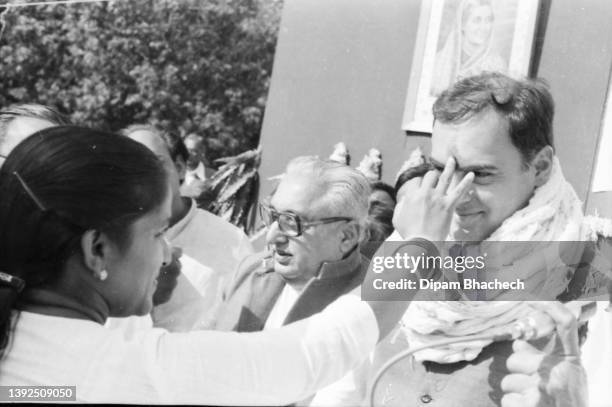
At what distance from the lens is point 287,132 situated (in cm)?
165

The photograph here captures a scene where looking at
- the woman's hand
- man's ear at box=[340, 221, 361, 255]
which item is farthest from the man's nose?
the woman's hand

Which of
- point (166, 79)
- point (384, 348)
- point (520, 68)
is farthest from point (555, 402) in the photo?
point (166, 79)

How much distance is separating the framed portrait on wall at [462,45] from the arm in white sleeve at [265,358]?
40 cm

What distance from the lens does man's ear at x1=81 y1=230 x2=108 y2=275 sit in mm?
1259

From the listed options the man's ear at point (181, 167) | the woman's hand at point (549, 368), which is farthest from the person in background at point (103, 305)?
the man's ear at point (181, 167)

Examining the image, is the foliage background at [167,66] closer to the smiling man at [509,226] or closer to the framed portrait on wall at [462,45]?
the framed portrait on wall at [462,45]

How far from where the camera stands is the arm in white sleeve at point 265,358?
49.7 inches

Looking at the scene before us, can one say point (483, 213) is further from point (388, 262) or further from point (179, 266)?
point (179, 266)

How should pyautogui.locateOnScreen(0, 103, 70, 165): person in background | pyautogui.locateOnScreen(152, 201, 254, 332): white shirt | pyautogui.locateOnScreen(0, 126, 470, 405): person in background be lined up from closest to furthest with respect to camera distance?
pyautogui.locateOnScreen(0, 126, 470, 405): person in background, pyautogui.locateOnScreen(152, 201, 254, 332): white shirt, pyautogui.locateOnScreen(0, 103, 70, 165): person in background

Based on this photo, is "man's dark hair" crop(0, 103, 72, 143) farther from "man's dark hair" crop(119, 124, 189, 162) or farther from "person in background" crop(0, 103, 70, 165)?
"man's dark hair" crop(119, 124, 189, 162)

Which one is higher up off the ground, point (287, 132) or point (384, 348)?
point (287, 132)

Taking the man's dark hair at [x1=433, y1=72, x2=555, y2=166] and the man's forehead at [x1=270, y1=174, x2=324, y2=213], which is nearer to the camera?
the man's dark hair at [x1=433, y1=72, x2=555, y2=166]

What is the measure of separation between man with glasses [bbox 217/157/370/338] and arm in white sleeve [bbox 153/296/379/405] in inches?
4.8

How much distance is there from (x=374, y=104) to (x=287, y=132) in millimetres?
204
